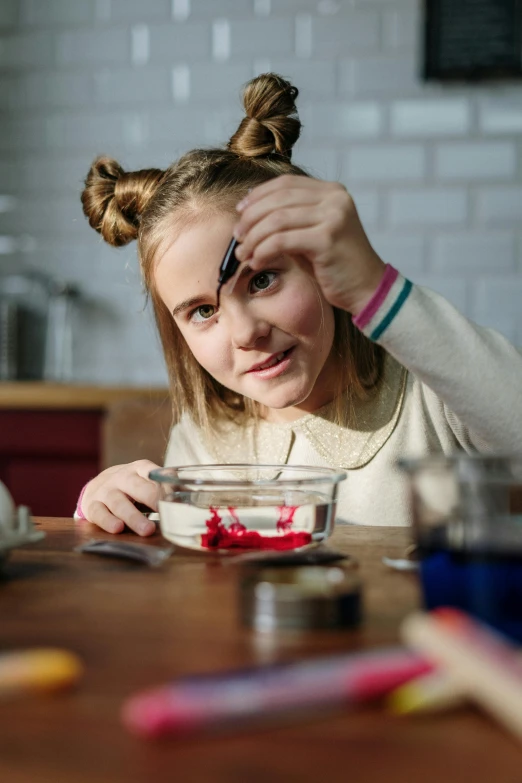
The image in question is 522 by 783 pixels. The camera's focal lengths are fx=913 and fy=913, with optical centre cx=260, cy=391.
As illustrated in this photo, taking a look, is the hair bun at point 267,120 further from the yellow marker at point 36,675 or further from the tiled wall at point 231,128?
the yellow marker at point 36,675

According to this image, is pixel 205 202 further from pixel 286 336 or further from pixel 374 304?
pixel 374 304

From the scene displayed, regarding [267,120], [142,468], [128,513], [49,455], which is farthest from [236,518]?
[49,455]

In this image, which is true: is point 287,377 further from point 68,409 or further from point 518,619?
point 68,409

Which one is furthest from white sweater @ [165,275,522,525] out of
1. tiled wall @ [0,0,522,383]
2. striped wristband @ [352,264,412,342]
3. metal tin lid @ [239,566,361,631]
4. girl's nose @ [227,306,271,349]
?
tiled wall @ [0,0,522,383]

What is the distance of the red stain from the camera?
2.72 ft

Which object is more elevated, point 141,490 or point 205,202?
point 205,202

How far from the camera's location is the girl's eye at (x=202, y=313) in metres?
1.40

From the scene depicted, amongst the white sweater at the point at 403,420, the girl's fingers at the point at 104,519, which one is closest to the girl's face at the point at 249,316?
the white sweater at the point at 403,420

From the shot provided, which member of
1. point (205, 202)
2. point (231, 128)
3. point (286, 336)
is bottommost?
point (286, 336)

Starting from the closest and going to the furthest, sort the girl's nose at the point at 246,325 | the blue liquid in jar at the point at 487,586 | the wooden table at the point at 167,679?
the wooden table at the point at 167,679 < the blue liquid in jar at the point at 487,586 < the girl's nose at the point at 246,325

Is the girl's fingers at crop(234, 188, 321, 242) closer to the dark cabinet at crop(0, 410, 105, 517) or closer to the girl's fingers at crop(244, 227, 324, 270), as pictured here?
the girl's fingers at crop(244, 227, 324, 270)

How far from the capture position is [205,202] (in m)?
1.45

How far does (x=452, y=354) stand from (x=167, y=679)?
2.27ft

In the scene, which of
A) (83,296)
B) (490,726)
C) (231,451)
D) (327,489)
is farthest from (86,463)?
(490,726)
